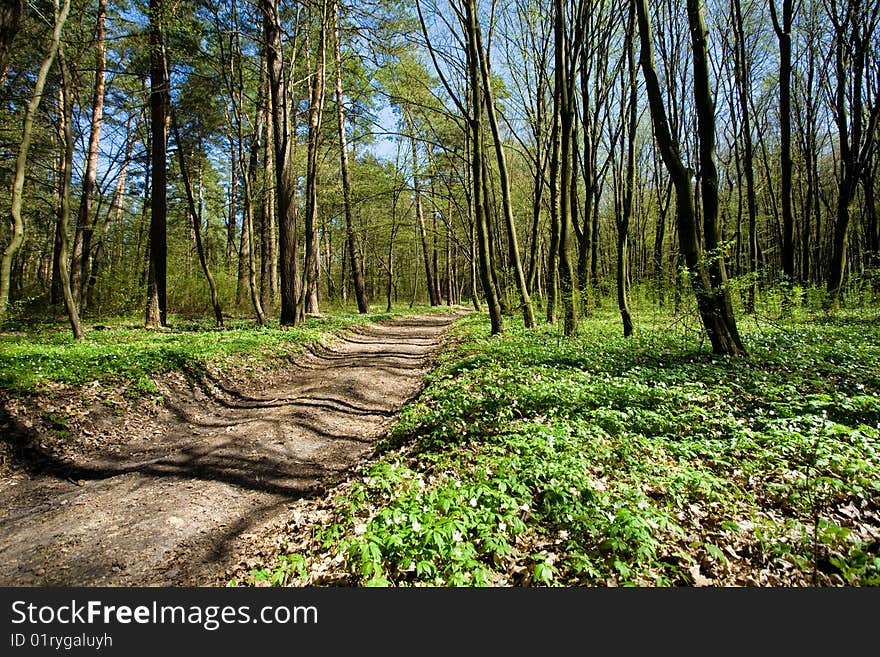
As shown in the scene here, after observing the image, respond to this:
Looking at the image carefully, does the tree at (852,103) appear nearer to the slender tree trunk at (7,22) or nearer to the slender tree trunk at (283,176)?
the slender tree trunk at (283,176)

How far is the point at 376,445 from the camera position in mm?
5242

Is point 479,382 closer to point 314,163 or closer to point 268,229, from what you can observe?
point 314,163

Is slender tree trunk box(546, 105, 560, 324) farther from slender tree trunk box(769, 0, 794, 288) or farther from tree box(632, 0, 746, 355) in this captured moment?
slender tree trunk box(769, 0, 794, 288)

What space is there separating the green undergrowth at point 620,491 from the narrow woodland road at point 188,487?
2.27ft

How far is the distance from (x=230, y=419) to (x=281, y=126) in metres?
→ 10.9

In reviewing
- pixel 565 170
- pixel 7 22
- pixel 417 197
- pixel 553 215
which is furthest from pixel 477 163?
pixel 417 197

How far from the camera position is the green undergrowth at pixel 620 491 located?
2.61 meters

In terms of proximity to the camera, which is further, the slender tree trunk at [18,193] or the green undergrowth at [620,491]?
the slender tree trunk at [18,193]

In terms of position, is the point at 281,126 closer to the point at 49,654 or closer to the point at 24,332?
the point at 24,332

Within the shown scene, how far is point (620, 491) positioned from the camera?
3.24 metres

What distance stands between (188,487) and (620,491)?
4290 millimetres

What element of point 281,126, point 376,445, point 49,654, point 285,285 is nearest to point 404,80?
point 281,126

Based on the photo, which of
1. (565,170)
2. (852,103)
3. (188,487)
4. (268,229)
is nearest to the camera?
(188,487)

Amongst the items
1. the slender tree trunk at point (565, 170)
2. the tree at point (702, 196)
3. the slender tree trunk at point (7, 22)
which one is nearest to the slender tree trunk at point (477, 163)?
the slender tree trunk at point (565, 170)
